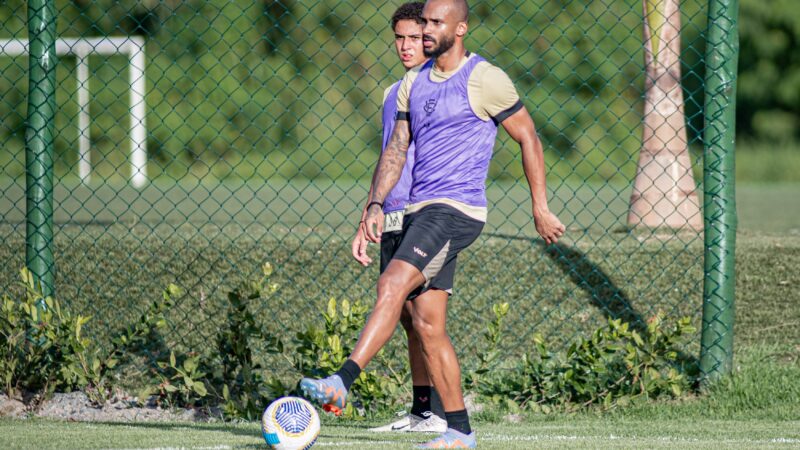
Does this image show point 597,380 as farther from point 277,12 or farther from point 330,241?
point 277,12

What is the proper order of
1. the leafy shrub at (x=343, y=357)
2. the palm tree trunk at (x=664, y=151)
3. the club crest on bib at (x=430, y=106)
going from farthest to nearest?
the palm tree trunk at (x=664, y=151) → the leafy shrub at (x=343, y=357) → the club crest on bib at (x=430, y=106)

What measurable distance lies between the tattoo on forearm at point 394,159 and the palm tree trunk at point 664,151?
3.35 m

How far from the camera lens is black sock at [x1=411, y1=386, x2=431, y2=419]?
511 centimetres

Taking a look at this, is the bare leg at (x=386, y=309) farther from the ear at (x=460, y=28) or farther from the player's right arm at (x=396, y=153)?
the ear at (x=460, y=28)

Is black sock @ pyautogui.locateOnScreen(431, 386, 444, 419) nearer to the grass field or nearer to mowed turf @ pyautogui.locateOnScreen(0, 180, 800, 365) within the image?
the grass field

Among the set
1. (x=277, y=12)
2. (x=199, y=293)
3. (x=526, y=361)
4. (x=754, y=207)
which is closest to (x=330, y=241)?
(x=199, y=293)

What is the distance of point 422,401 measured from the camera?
5.13 meters

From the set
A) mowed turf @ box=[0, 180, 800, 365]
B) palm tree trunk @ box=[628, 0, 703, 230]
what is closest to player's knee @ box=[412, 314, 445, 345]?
mowed turf @ box=[0, 180, 800, 365]

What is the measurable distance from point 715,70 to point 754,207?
7465mm

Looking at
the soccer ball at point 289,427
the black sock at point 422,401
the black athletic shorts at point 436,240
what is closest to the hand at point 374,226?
the black athletic shorts at point 436,240

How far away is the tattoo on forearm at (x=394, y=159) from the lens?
184 inches

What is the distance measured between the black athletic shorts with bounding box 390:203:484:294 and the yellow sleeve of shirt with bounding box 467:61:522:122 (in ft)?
1.51

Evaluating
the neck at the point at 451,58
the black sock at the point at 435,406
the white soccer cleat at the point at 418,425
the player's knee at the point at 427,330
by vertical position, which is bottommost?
the white soccer cleat at the point at 418,425

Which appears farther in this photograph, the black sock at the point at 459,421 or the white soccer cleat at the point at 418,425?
the white soccer cleat at the point at 418,425
